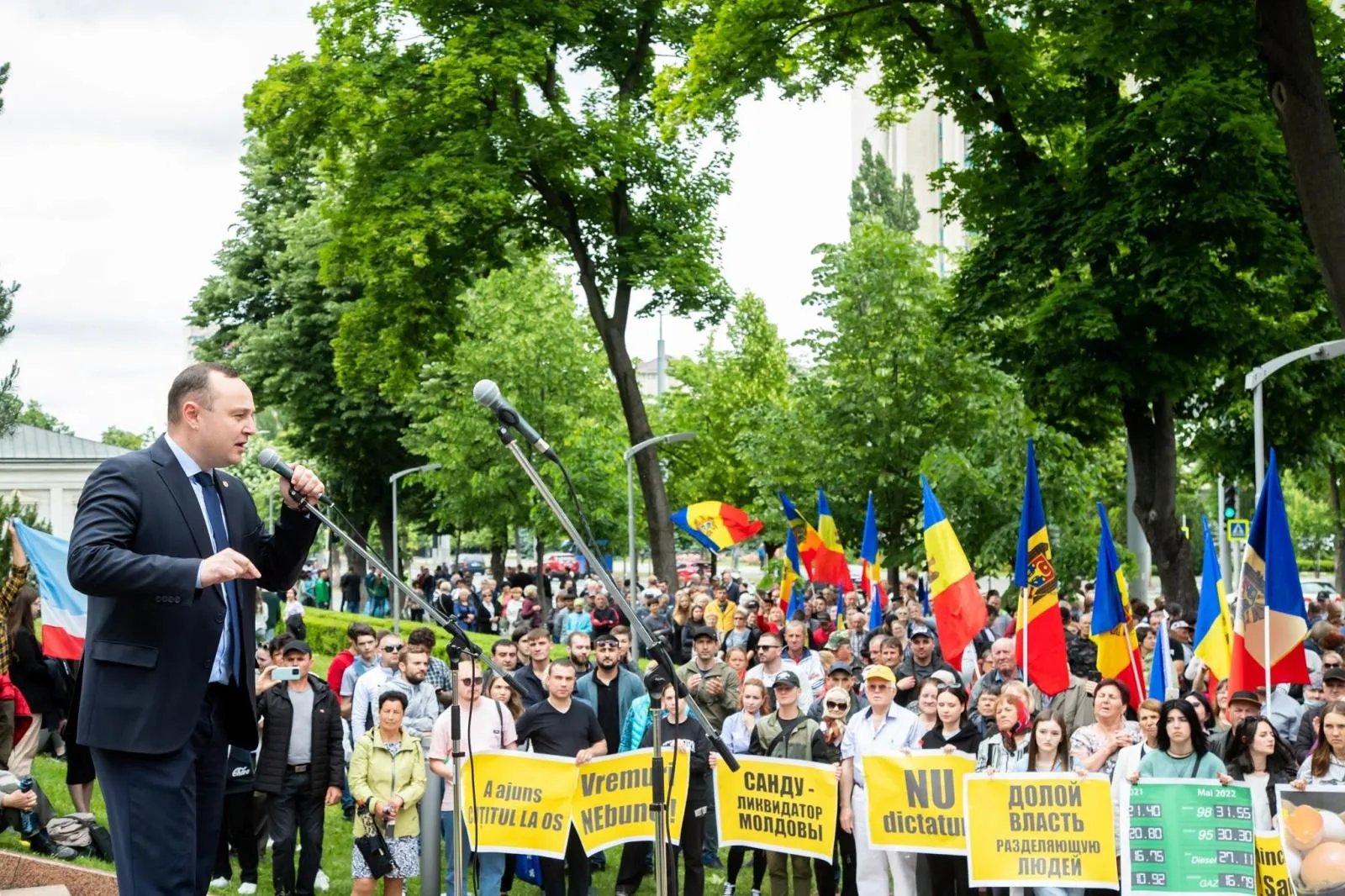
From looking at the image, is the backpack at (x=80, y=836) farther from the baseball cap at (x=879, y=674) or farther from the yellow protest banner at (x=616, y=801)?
the baseball cap at (x=879, y=674)

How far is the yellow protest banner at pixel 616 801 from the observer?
1069cm

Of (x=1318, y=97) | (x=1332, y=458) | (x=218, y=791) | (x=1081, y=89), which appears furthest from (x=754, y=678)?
(x=1332, y=458)

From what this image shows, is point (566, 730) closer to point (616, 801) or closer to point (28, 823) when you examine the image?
point (616, 801)

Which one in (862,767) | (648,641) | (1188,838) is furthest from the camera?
(862,767)

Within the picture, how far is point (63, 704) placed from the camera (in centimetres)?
1305

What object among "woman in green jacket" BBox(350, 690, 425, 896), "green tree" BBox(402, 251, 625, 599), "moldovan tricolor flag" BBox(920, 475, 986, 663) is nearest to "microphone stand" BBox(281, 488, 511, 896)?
"woman in green jacket" BBox(350, 690, 425, 896)

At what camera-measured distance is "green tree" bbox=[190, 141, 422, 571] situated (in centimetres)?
4647

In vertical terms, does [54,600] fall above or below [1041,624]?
above

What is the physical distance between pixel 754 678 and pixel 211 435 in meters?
8.80

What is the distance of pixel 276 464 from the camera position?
466 cm

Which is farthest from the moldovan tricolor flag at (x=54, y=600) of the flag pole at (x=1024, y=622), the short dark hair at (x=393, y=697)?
the flag pole at (x=1024, y=622)

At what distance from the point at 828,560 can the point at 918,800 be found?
13.2 metres

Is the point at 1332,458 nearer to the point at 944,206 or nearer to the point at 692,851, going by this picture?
the point at 944,206

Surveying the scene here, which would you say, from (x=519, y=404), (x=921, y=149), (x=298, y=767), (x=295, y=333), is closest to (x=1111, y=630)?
(x=298, y=767)
